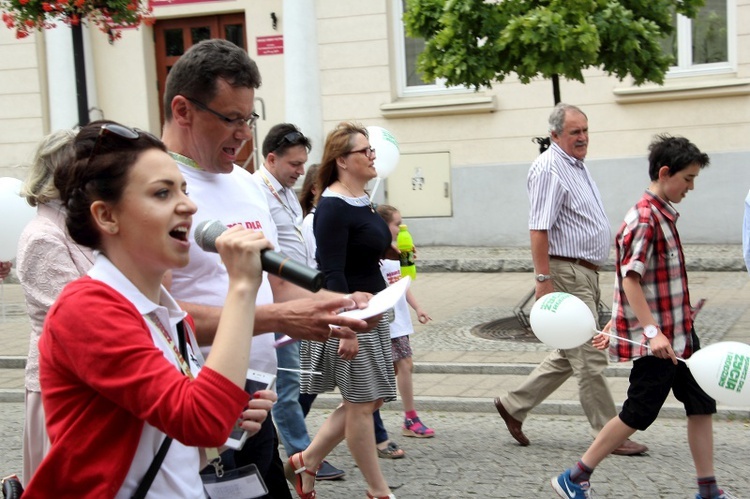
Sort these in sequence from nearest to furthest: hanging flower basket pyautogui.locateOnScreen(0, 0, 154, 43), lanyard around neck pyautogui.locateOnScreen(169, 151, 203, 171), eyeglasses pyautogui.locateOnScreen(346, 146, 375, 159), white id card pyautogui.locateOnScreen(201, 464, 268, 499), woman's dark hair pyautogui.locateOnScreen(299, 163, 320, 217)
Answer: white id card pyautogui.locateOnScreen(201, 464, 268, 499), lanyard around neck pyautogui.locateOnScreen(169, 151, 203, 171), eyeglasses pyautogui.locateOnScreen(346, 146, 375, 159), woman's dark hair pyautogui.locateOnScreen(299, 163, 320, 217), hanging flower basket pyautogui.locateOnScreen(0, 0, 154, 43)

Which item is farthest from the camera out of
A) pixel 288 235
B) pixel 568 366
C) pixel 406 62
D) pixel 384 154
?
pixel 406 62

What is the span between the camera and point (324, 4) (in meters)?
15.7

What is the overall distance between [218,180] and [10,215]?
3.38 meters

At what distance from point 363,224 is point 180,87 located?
7.14 ft

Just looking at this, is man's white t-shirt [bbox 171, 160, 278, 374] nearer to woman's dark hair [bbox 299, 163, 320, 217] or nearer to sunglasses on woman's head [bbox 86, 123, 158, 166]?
sunglasses on woman's head [bbox 86, 123, 158, 166]

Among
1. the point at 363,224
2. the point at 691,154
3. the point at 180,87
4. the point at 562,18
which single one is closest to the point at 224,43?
the point at 180,87

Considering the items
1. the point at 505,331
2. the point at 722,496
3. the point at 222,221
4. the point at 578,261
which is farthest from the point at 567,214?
the point at 222,221

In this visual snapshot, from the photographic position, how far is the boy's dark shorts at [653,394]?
482 cm

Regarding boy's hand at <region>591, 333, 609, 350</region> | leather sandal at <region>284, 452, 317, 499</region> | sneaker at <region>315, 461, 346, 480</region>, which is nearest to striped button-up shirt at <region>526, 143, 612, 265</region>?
boy's hand at <region>591, 333, 609, 350</region>

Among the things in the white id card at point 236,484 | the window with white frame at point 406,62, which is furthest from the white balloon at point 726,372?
the window with white frame at point 406,62

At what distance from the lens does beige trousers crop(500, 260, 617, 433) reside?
6.05 m

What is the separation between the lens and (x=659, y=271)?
4918 millimetres

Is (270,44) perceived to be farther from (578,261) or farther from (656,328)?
(656,328)

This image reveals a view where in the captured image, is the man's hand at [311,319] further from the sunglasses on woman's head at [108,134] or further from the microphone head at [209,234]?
the sunglasses on woman's head at [108,134]
